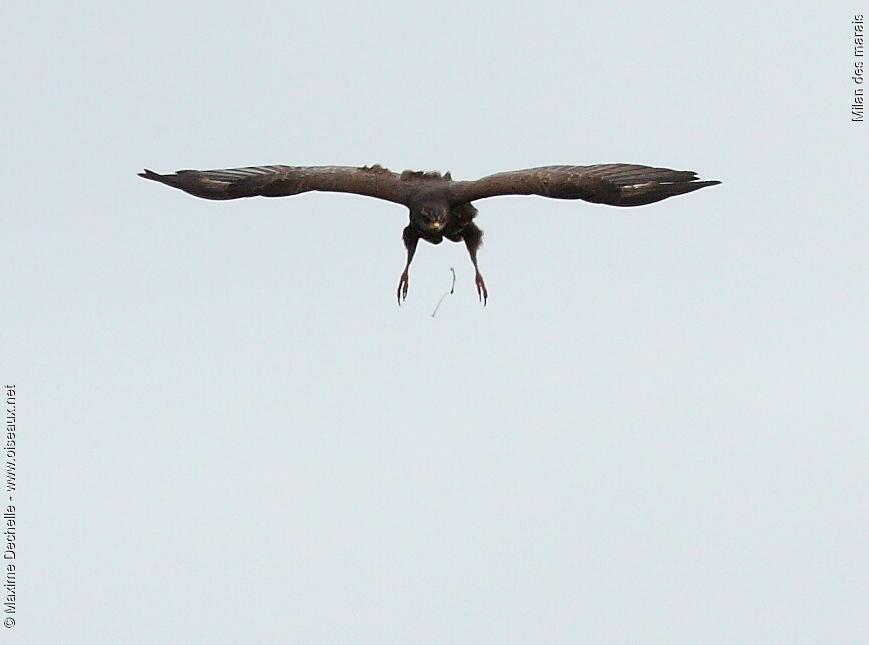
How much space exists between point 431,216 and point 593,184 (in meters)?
2.38

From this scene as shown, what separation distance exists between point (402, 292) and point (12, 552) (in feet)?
30.5

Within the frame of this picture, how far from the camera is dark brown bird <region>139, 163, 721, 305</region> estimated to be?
34688mm

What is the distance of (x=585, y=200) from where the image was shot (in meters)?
35.0

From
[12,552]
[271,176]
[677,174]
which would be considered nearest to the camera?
[677,174]

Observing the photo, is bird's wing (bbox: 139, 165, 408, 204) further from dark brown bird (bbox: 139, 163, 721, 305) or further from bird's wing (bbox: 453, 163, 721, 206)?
bird's wing (bbox: 453, 163, 721, 206)

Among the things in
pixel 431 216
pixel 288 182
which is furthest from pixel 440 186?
pixel 288 182

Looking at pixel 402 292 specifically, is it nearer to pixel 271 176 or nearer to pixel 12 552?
pixel 271 176

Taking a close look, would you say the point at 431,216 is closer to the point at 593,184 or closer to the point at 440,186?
the point at 440,186

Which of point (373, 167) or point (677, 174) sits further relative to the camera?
point (373, 167)

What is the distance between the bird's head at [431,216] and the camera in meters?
35.5

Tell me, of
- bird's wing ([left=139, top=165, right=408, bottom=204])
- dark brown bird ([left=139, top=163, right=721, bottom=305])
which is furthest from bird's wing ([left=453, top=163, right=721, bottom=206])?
bird's wing ([left=139, top=165, right=408, bottom=204])

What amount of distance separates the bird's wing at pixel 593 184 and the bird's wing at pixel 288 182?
1365 mm

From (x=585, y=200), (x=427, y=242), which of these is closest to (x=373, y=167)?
(x=427, y=242)

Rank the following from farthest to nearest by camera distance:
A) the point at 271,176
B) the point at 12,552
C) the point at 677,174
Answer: the point at 12,552 < the point at 271,176 < the point at 677,174
